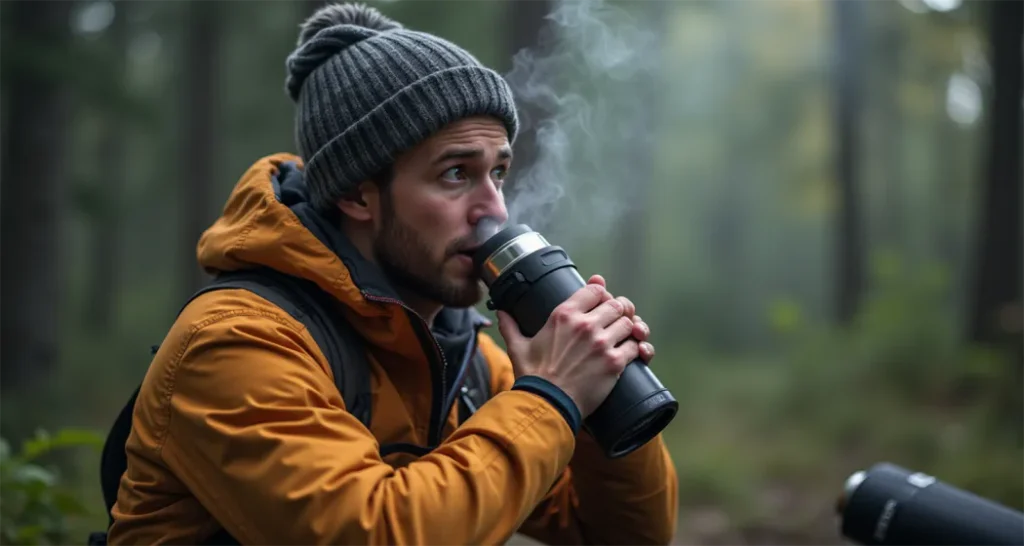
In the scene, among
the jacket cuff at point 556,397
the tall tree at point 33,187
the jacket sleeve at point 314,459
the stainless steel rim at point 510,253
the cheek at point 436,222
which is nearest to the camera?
the jacket sleeve at point 314,459

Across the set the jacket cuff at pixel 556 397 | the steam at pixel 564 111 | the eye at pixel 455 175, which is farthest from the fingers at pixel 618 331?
the steam at pixel 564 111

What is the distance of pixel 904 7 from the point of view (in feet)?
66.0

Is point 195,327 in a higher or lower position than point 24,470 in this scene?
higher

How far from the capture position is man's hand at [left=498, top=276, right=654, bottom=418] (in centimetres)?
197

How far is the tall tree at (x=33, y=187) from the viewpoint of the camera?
748 cm

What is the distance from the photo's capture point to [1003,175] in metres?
10.0

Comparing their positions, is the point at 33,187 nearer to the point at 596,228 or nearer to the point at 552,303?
the point at 596,228

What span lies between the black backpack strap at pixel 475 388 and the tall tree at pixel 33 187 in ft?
20.3

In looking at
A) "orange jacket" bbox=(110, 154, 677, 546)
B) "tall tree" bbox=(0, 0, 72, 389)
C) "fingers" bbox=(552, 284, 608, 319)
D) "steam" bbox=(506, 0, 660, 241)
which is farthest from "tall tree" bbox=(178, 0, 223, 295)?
"fingers" bbox=(552, 284, 608, 319)

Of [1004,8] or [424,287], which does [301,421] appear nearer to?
[424,287]

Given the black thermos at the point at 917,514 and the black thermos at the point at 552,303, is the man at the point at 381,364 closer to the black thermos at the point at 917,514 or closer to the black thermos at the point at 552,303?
the black thermos at the point at 552,303

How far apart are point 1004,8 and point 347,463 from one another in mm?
10748

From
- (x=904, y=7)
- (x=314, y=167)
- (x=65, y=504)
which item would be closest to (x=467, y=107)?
(x=314, y=167)

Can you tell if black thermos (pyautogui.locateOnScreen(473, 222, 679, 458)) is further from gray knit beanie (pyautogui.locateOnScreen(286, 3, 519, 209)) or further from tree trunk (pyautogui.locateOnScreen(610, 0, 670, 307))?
tree trunk (pyautogui.locateOnScreen(610, 0, 670, 307))
